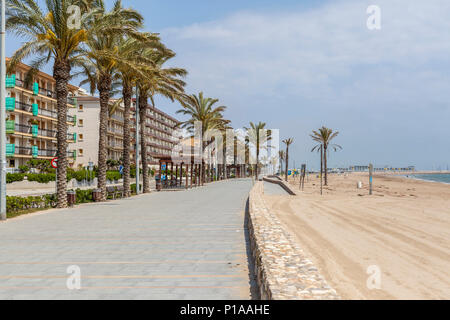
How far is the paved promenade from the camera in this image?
5219 mm

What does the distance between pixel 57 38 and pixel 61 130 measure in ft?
12.6

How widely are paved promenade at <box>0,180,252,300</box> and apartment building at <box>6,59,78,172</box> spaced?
34850mm

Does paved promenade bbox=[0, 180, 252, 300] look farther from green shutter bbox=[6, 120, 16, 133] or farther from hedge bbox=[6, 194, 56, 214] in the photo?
green shutter bbox=[6, 120, 16, 133]

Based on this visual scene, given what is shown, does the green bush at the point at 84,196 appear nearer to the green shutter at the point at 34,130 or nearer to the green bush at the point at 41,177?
the green bush at the point at 41,177

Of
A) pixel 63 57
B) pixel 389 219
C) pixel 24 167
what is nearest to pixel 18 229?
pixel 63 57

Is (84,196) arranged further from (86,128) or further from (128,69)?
(86,128)

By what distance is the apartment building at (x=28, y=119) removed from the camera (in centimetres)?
4306

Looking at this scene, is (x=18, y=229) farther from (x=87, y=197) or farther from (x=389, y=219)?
(x=389, y=219)

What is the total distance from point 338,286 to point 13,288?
4481 mm

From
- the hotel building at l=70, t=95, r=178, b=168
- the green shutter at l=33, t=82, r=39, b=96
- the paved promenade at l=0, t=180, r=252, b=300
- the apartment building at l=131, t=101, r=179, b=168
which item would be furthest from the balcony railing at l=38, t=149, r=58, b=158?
the apartment building at l=131, t=101, r=179, b=168

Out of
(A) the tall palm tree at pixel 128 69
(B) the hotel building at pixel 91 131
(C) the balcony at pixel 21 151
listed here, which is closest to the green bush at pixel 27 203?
(A) the tall palm tree at pixel 128 69

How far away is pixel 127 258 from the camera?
7.11 meters
